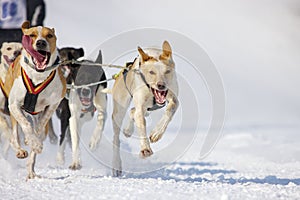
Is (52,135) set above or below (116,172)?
above

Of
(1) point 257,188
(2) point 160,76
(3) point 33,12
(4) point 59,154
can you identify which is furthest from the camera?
(3) point 33,12

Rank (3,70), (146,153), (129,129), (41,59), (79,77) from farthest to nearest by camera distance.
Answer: (79,77) < (3,70) < (129,129) < (41,59) < (146,153)

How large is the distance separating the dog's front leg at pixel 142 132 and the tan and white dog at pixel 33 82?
28.8 inches

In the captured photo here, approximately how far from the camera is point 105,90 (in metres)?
5.31

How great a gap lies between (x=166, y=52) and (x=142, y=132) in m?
0.66

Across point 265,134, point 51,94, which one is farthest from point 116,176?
point 265,134

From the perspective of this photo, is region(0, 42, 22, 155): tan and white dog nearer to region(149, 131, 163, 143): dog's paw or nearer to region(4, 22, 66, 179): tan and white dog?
region(4, 22, 66, 179): tan and white dog

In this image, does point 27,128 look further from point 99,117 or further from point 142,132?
point 99,117

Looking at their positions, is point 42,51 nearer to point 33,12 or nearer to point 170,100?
point 170,100

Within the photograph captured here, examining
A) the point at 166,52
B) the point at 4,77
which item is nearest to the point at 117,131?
the point at 166,52

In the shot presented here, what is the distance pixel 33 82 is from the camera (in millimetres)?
4332

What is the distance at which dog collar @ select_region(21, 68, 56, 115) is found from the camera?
14.1ft

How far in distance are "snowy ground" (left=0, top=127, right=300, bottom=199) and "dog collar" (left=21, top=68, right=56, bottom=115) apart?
618 mm

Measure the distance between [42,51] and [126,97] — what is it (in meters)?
0.90
